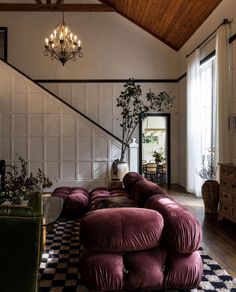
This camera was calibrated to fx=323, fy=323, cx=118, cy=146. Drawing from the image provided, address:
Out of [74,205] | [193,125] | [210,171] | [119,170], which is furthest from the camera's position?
[193,125]

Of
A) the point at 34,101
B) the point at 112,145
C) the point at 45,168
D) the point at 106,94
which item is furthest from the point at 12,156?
the point at 106,94

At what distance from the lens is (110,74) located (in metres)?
9.75

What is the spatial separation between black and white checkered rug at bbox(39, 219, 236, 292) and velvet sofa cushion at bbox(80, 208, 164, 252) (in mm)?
548

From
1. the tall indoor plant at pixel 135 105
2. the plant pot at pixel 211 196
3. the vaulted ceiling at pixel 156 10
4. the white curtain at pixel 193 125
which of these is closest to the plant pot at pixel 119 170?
the tall indoor plant at pixel 135 105

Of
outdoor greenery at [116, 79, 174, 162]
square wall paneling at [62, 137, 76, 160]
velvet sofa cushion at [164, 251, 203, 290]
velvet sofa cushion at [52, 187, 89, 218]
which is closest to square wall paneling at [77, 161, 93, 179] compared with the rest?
square wall paneling at [62, 137, 76, 160]

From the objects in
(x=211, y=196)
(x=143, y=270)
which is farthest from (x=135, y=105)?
(x=143, y=270)

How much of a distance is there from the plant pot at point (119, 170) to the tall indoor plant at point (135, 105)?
41.9 inches

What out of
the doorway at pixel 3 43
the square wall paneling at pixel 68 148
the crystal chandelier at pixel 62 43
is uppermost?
the doorway at pixel 3 43

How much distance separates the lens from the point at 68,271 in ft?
10.4

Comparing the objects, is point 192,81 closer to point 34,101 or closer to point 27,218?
point 34,101

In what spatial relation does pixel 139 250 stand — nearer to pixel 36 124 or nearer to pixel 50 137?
pixel 50 137

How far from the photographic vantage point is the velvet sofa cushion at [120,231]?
255 centimetres

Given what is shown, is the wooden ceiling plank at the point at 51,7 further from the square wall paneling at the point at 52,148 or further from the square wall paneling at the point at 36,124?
the square wall paneling at the point at 52,148

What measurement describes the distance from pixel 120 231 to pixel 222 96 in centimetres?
399
